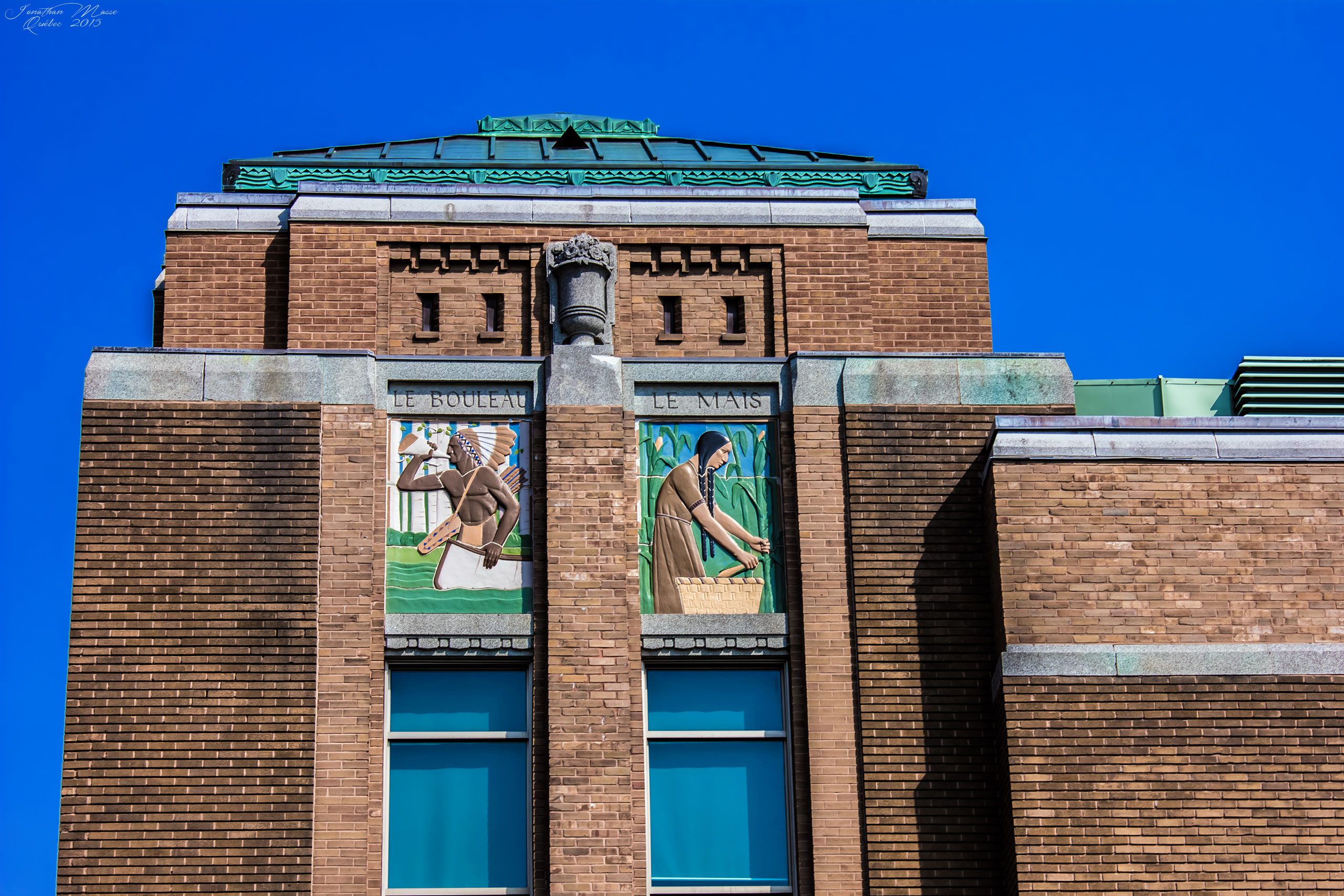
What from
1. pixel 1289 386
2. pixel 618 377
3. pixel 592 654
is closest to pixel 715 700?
pixel 592 654

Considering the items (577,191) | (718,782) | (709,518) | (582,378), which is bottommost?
(718,782)

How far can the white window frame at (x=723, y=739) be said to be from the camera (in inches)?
792

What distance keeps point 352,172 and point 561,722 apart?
6.78m

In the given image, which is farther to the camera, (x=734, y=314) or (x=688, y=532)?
(x=734, y=314)

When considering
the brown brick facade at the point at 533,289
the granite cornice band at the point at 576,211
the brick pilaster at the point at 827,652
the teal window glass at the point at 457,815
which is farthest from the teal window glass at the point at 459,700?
the granite cornice band at the point at 576,211

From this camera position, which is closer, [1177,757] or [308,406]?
[1177,757]

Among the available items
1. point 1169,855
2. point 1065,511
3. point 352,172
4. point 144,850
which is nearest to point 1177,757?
point 1169,855

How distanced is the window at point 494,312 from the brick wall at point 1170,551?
5228 mm

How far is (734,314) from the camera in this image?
22.7 metres

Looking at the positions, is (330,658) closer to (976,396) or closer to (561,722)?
(561,722)

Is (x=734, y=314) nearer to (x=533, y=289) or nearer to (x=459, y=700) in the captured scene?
(x=533, y=289)

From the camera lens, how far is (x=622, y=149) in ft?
82.4

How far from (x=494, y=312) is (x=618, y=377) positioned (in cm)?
160

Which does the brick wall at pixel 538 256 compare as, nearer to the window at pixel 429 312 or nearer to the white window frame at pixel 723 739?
the window at pixel 429 312
